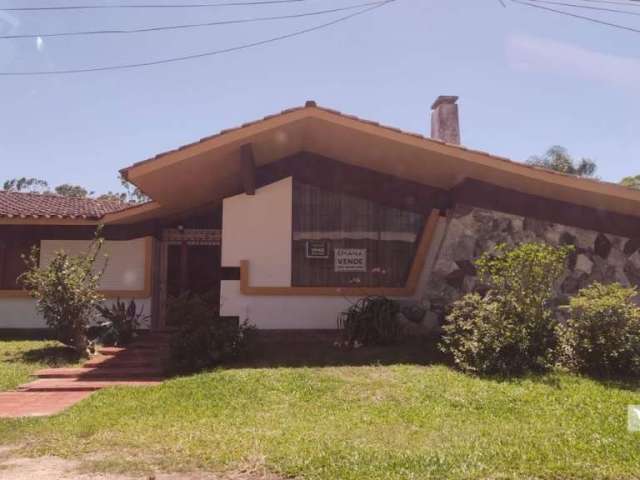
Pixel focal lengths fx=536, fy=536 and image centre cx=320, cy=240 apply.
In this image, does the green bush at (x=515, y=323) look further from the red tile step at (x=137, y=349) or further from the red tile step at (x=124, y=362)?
the red tile step at (x=137, y=349)

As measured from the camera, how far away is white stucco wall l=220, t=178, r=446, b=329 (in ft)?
37.5

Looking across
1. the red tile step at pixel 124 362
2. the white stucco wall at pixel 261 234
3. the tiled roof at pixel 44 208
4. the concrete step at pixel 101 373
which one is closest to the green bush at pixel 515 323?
the white stucco wall at pixel 261 234

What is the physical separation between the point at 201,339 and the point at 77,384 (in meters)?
2.04

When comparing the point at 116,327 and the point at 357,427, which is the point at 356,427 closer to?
the point at 357,427

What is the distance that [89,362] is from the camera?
10.2 metres

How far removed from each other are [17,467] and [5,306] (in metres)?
10.0

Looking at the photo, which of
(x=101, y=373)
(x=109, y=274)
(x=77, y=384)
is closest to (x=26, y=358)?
(x=101, y=373)

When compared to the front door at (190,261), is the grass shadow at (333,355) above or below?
below

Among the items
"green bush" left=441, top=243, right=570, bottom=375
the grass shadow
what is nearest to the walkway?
the grass shadow

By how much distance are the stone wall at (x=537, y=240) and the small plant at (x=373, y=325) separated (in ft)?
3.81

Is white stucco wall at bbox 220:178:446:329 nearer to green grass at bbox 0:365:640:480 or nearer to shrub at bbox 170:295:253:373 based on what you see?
shrub at bbox 170:295:253:373

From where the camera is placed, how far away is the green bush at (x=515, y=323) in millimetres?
8133

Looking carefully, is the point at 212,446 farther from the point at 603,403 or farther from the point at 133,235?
the point at 133,235

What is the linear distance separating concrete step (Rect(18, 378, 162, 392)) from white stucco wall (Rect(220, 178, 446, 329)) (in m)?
3.00
